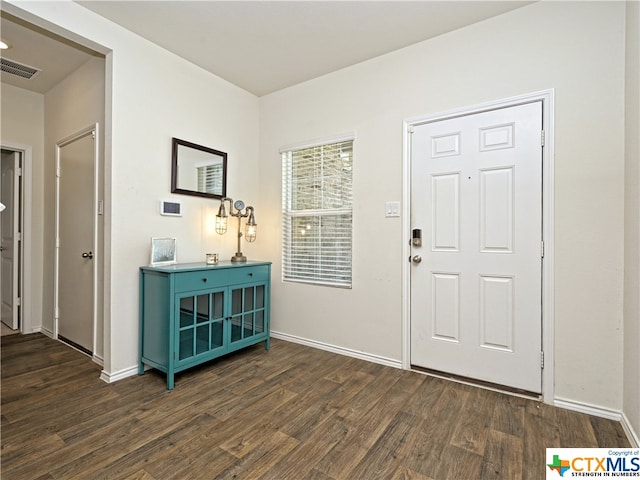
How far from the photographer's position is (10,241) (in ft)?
12.0

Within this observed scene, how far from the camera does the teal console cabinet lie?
90.7 inches

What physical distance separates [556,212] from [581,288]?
50 cm

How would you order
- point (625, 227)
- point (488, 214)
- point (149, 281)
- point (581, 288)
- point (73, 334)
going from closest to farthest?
1. point (625, 227)
2. point (581, 288)
3. point (488, 214)
4. point (149, 281)
5. point (73, 334)

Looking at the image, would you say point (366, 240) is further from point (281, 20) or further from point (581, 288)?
point (281, 20)

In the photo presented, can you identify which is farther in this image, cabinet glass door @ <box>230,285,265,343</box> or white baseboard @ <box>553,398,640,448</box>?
cabinet glass door @ <box>230,285,265,343</box>

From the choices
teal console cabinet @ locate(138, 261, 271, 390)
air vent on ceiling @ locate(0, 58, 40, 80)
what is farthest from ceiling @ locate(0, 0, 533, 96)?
teal console cabinet @ locate(138, 261, 271, 390)

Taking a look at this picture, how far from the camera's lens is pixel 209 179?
3.11 m

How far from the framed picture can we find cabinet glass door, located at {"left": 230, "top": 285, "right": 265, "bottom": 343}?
0.59 m

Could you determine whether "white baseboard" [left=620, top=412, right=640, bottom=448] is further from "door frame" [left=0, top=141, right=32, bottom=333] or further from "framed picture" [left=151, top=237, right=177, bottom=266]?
"door frame" [left=0, top=141, right=32, bottom=333]

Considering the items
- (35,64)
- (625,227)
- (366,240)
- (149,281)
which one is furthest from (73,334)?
(625,227)

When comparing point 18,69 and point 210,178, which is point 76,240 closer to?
point 210,178

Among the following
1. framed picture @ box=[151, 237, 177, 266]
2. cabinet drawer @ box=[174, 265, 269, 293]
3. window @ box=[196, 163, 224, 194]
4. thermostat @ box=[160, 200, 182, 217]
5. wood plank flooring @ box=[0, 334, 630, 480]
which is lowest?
wood plank flooring @ box=[0, 334, 630, 480]

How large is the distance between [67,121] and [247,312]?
2.60m

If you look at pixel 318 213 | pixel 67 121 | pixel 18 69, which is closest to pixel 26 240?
pixel 67 121
